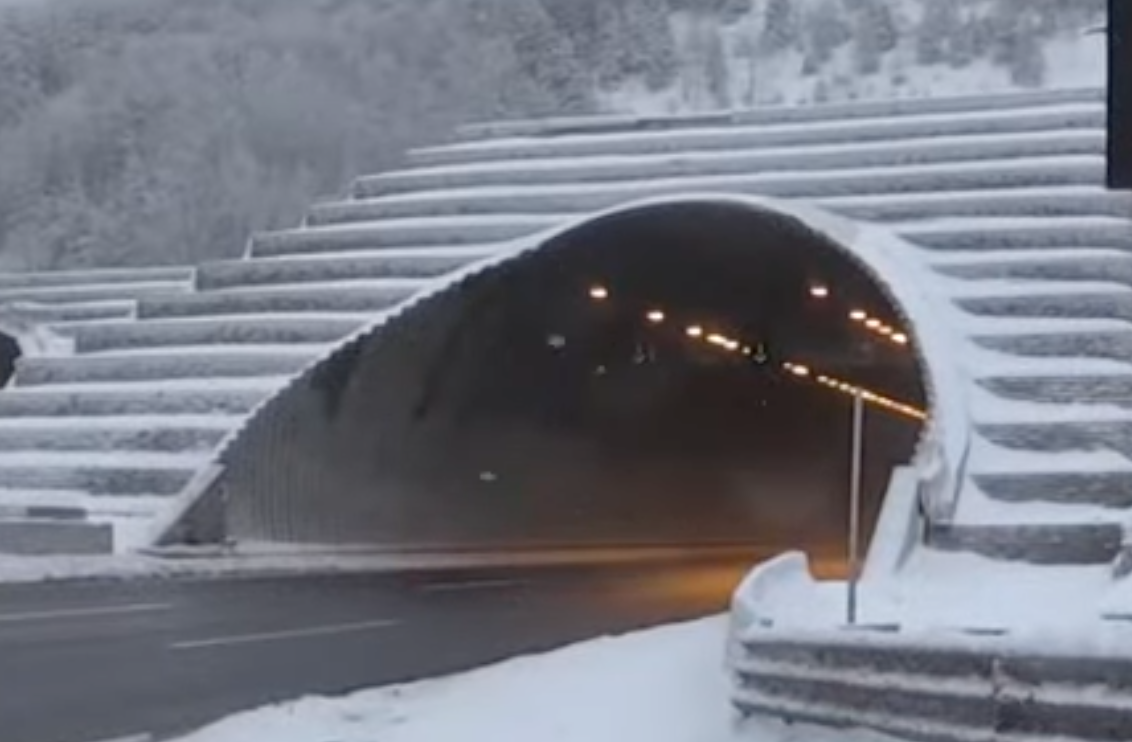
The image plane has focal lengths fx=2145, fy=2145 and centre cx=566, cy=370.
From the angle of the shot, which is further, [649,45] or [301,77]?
[301,77]

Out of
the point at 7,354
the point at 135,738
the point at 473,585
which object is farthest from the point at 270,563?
the point at 7,354

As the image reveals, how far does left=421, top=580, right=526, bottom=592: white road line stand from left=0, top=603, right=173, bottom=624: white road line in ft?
18.0

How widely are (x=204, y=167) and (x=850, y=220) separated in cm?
9965

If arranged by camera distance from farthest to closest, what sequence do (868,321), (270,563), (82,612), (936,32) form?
(936,32)
(868,321)
(270,563)
(82,612)

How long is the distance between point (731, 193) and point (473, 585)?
1704cm

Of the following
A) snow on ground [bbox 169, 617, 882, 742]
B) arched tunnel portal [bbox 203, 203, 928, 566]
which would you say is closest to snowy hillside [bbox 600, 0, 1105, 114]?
arched tunnel portal [bbox 203, 203, 928, 566]

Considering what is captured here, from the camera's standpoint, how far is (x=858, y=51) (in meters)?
153

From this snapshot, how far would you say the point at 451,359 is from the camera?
43.5 meters

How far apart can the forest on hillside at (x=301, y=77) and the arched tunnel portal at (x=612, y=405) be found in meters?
66.3

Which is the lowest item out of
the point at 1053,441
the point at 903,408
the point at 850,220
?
the point at 903,408

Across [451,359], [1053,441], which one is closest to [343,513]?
[451,359]

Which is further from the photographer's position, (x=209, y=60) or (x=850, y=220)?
(x=209, y=60)

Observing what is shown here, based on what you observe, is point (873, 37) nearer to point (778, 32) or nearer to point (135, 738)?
point (778, 32)

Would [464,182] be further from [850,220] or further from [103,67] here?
[103,67]
